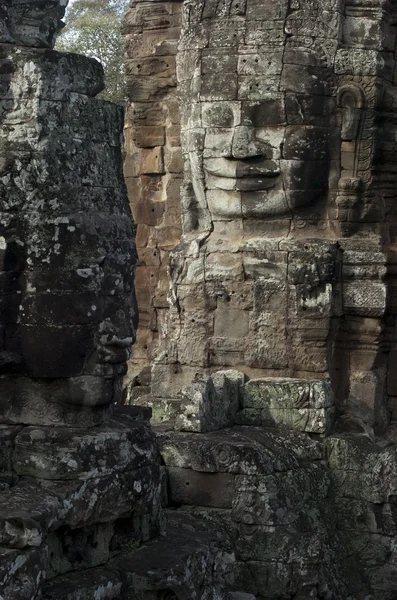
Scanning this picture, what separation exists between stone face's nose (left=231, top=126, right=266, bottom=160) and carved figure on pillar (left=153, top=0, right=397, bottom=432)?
11mm

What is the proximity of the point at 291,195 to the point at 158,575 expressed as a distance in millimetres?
5305

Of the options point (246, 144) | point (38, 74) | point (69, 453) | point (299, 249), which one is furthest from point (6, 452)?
point (246, 144)

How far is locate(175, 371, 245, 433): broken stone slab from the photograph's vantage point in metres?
12.8

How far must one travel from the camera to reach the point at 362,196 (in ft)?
46.1

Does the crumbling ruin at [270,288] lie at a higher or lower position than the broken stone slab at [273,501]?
higher

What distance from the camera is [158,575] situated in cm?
929

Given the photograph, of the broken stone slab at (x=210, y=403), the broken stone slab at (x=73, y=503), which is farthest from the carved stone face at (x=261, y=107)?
the broken stone slab at (x=73, y=503)

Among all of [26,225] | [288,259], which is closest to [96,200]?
[26,225]

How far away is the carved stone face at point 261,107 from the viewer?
1377cm

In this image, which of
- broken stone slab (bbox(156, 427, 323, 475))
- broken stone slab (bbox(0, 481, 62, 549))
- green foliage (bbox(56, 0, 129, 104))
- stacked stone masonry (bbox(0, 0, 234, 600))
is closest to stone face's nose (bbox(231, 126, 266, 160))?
broken stone slab (bbox(156, 427, 323, 475))

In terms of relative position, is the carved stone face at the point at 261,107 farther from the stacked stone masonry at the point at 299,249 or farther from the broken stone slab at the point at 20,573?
the broken stone slab at the point at 20,573

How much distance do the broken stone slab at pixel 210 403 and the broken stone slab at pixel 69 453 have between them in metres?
3.41

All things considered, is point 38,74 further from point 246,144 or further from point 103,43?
point 103,43

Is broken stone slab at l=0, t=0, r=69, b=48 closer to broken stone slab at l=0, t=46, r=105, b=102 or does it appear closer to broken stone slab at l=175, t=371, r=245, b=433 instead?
broken stone slab at l=0, t=46, r=105, b=102
